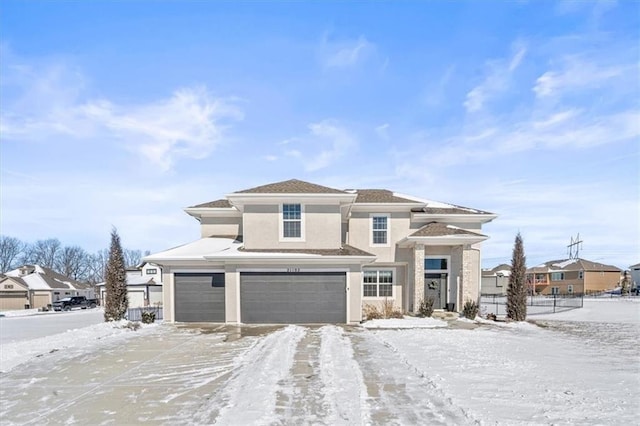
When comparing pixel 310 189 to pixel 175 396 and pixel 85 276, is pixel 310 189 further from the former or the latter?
pixel 85 276

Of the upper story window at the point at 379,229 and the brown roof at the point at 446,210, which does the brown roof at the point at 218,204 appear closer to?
the upper story window at the point at 379,229

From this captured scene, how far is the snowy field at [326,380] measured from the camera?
5.49 meters

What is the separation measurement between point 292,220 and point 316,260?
231 cm

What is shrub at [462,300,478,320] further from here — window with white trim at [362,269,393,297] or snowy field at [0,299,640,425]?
snowy field at [0,299,640,425]

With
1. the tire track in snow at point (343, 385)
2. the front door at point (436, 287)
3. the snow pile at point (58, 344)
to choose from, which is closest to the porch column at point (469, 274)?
the front door at point (436, 287)

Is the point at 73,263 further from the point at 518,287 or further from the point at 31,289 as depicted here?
the point at 518,287

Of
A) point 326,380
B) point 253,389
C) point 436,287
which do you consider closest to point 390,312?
point 436,287

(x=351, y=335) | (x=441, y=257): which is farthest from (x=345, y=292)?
(x=441, y=257)

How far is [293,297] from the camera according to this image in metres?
15.8

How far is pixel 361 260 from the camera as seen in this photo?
15.7m

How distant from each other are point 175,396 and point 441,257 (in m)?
15.2

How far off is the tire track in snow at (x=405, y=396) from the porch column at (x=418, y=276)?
8.31 metres

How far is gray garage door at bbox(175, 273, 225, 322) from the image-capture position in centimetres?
1620

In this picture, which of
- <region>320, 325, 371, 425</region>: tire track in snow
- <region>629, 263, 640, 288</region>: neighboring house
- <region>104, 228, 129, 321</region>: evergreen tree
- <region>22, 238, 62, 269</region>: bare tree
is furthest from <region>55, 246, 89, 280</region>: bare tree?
<region>629, 263, 640, 288</region>: neighboring house
